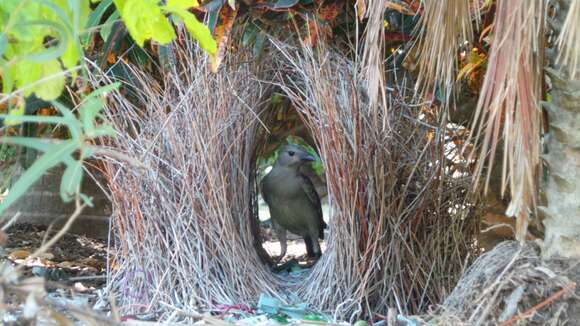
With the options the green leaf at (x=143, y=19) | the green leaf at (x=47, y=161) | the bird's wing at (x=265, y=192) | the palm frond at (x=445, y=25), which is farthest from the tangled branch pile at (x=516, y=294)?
the bird's wing at (x=265, y=192)

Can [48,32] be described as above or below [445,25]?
below

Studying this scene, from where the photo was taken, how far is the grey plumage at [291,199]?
5863mm

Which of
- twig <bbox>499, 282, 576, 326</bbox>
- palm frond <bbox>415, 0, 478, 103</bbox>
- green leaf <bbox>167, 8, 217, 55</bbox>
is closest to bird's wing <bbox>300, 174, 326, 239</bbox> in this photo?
palm frond <bbox>415, 0, 478, 103</bbox>

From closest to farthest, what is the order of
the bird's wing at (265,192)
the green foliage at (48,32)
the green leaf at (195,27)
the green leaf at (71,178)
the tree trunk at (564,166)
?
the green leaf at (71,178)
the green foliage at (48,32)
the green leaf at (195,27)
the tree trunk at (564,166)
the bird's wing at (265,192)

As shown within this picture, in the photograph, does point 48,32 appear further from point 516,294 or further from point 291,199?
point 291,199

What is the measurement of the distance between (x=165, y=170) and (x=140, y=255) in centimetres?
42

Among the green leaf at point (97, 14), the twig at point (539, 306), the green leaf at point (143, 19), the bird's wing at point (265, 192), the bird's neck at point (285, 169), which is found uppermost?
the green leaf at point (97, 14)

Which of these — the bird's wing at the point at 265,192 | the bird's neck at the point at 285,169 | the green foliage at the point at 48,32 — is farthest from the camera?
the bird's wing at the point at 265,192

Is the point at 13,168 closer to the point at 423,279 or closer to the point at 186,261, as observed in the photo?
the point at 186,261

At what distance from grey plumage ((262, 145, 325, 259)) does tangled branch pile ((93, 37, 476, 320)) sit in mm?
1812

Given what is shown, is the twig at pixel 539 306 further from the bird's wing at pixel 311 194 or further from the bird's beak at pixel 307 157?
the bird's wing at pixel 311 194

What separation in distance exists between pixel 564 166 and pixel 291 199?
3.25 m

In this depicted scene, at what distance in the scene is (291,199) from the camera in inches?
230

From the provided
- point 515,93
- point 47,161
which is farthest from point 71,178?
point 515,93
